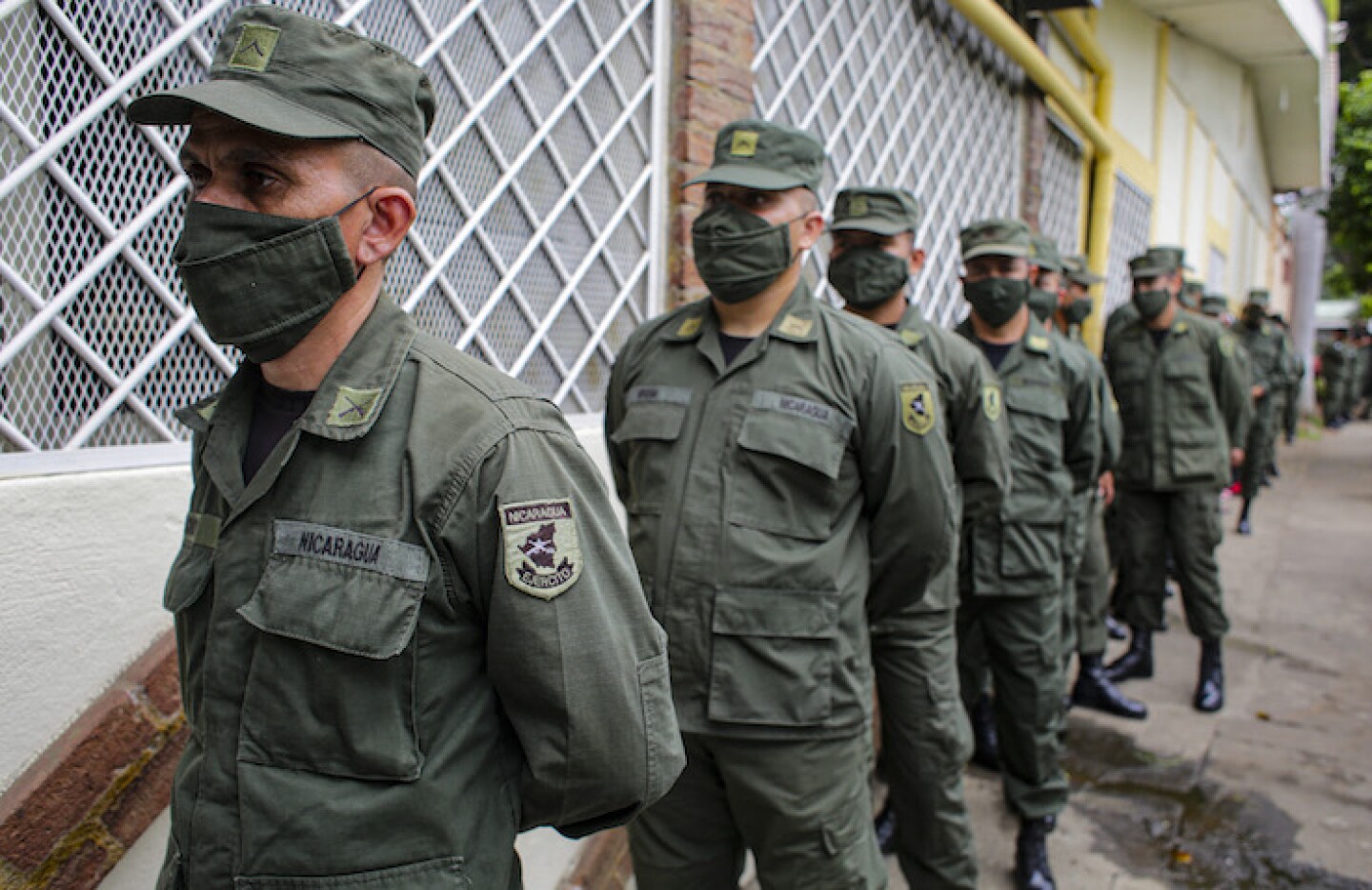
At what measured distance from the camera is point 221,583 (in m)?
1.23

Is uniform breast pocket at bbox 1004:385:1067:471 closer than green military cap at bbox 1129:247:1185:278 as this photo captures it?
Yes

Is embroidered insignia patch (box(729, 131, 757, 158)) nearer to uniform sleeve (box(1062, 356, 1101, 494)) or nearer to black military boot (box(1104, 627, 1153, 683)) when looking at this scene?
uniform sleeve (box(1062, 356, 1101, 494))

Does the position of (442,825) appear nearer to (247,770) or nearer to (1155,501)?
(247,770)

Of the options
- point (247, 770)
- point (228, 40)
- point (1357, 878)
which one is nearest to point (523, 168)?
point (228, 40)

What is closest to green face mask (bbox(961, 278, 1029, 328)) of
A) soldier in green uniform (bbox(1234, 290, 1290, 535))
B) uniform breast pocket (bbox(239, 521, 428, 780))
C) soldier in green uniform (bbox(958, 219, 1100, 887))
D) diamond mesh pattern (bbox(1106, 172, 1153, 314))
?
soldier in green uniform (bbox(958, 219, 1100, 887))

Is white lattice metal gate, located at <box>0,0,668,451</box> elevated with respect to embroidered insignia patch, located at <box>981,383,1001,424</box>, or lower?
elevated

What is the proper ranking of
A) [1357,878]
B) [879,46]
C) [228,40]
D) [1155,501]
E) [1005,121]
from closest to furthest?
[228,40] → [1357,878] → [879,46] → [1155,501] → [1005,121]

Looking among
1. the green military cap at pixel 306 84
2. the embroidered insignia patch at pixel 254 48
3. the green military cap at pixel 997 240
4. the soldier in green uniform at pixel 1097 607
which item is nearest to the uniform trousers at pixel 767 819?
the green military cap at pixel 306 84

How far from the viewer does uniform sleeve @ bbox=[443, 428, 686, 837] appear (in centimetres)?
120

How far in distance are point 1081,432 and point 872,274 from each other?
140cm

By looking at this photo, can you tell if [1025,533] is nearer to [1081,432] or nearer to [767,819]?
Result: [1081,432]

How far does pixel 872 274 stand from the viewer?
326 cm

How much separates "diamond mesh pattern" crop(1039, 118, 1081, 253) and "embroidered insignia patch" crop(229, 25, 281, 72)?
6590 millimetres

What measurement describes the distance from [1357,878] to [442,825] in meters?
3.30
